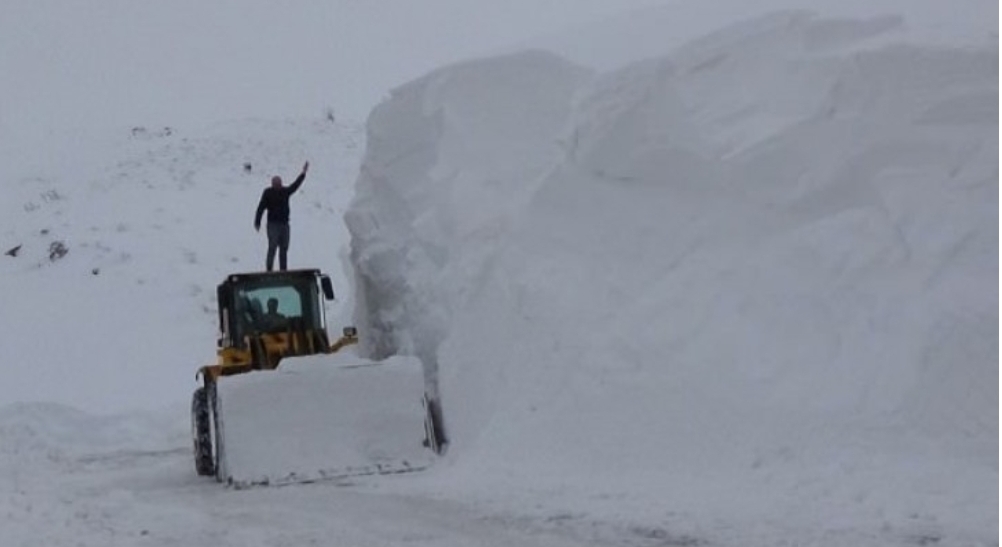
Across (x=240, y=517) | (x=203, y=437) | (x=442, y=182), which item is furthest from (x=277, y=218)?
(x=240, y=517)

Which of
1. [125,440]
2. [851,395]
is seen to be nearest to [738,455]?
[851,395]

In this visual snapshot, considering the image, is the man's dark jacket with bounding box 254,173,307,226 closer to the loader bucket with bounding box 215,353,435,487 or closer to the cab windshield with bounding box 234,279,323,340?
the cab windshield with bounding box 234,279,323,340

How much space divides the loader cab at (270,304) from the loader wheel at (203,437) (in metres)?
0.77

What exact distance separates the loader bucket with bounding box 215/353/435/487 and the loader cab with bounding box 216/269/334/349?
5.61ft

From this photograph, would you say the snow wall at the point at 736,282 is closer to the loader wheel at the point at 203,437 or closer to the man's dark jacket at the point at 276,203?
the loader wheel at the point at 203,437

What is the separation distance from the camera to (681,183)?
488 inches

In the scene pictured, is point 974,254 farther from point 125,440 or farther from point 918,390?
point 125,440

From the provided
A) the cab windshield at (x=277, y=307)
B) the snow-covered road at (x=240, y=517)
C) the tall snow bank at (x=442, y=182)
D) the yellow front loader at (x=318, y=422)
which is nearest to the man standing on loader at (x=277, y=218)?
the tall snow bank at (x=442, y=182)

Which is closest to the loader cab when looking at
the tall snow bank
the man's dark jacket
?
the tall snow bank

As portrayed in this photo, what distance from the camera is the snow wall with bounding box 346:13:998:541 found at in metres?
9.50

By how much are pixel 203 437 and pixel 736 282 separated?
5219mm

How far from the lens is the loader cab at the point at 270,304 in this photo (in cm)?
1413

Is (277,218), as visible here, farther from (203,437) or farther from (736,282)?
(736,282)

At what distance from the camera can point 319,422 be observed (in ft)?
39.9
